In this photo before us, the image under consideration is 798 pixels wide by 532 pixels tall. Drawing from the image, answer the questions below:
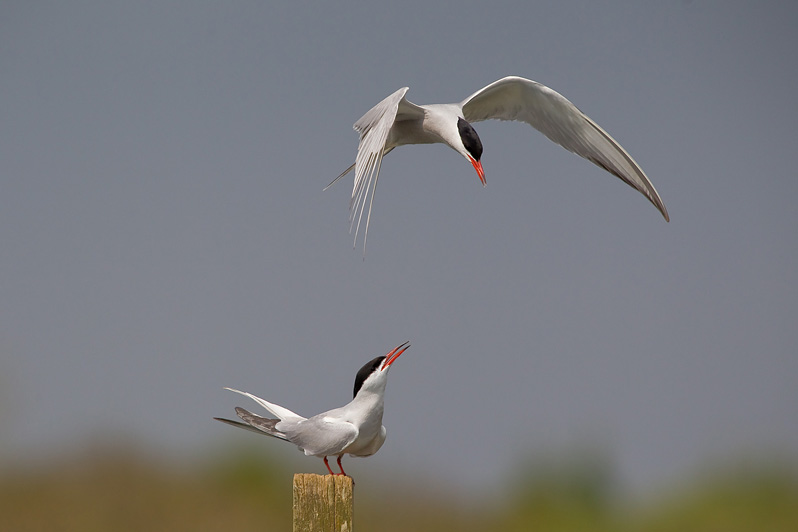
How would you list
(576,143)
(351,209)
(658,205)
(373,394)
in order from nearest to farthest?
(373,394) → (351,209) → (658,205) → (576,143)

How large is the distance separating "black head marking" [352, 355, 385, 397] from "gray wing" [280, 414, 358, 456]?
166 millimetres

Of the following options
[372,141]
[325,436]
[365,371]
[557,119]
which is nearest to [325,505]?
[325,436]

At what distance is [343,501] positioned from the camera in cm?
279

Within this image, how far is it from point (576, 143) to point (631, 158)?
51 centimetres

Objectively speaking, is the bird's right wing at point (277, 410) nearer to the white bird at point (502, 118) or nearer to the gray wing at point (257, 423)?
the gray wing at point (257, 423)

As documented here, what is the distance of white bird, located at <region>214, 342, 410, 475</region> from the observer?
9.69 ft

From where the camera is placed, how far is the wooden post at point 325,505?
9.14 ft

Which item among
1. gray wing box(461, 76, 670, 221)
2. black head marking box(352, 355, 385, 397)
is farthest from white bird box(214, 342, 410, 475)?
gray wing box(461, 76, 670, 221)

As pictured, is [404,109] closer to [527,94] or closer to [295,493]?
[527,94]

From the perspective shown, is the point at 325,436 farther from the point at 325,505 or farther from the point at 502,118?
the point at 502,118

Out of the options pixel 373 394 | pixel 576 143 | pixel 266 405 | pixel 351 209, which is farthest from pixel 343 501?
pixel 576 143

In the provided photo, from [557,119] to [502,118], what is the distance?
1.40 ft

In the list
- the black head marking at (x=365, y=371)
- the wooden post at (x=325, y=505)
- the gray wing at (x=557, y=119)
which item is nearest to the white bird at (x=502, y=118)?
the gray wing at (x=557, y=119)

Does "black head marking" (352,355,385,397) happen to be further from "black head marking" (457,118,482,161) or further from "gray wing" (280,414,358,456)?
"black head marking" (457,118,482,161)
